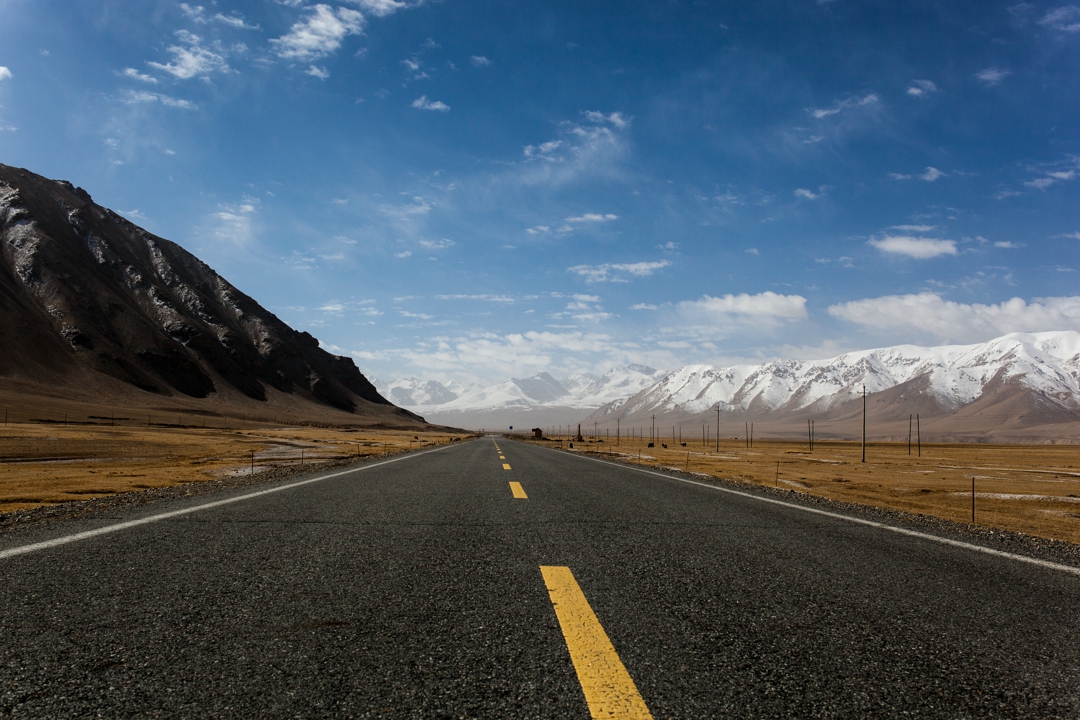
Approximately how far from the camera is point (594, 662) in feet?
10.7

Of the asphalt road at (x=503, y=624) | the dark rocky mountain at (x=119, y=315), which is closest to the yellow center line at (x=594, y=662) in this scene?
the asphalt road at (x=503, y=624)

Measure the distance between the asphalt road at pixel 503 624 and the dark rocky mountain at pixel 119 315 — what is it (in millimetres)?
137731

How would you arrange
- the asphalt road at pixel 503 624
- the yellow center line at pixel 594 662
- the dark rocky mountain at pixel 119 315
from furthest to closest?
the dark rocky mountain at pixel 119 315
the asphalt road at pixel 503 624
the yellow center line at pixel 594 662

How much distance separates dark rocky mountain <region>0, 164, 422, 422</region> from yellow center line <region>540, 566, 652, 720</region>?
5519 inches

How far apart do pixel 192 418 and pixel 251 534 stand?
120 meters

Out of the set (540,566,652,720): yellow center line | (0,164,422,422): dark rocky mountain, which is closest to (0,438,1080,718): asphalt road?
(540,566,652,720): yellow center line

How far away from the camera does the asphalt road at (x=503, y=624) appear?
2883 mm

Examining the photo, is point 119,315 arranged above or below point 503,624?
above

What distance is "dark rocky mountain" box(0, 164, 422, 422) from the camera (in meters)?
125

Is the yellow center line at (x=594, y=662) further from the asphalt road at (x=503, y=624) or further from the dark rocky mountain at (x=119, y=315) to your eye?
the dark rocky mountain at (x=119, y=315)

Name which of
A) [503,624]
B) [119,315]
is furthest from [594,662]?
[119,315]

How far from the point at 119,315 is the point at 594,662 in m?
172

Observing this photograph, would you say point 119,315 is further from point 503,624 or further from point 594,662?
point 594,662

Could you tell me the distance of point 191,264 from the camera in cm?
19788
